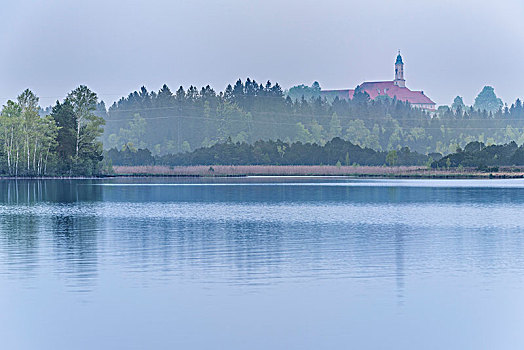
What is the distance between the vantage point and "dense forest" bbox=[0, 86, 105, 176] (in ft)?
348

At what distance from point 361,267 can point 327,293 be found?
14.0 feet

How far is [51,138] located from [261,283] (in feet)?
304

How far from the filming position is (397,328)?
1595 centimetres

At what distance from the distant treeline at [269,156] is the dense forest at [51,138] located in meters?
36.8

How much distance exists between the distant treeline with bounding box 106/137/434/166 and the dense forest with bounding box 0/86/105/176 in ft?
121

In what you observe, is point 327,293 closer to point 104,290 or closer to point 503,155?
point 104,290

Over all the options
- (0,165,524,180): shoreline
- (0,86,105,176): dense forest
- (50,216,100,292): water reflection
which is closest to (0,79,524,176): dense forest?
(0,86,105,176): dense forest

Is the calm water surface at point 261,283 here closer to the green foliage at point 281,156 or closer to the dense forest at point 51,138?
the dense forest at point 51,138

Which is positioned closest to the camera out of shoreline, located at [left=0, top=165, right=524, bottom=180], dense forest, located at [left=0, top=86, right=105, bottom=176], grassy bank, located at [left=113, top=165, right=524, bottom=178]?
dense forest, located at [left=0, top=86, right=105, bottom=176]

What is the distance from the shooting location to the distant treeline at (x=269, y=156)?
154375 millimetres

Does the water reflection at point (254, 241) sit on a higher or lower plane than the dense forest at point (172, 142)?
lower

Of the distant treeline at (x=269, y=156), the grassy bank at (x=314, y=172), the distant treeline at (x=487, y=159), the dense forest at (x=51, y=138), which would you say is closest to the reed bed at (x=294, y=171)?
the grassy bank at (x=314, y=172)

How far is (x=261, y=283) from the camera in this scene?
20812mm

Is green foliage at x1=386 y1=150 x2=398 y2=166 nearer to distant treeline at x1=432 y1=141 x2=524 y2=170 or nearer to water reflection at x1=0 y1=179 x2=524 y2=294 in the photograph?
distant treeline at x1=432 y1=141 x2=524 y2=170
